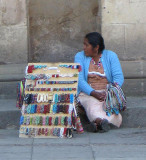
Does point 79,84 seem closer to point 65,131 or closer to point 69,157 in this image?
point 65,131

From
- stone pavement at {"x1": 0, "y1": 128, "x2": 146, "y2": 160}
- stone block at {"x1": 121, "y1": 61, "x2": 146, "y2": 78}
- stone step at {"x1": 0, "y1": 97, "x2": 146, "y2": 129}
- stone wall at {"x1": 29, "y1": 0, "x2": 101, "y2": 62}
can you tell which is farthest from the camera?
stone wall at {"x1": 29, "y1": 0, "x2": 101, "y2": 62}

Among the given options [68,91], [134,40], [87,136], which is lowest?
[87,136]

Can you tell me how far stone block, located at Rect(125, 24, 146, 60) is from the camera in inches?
292

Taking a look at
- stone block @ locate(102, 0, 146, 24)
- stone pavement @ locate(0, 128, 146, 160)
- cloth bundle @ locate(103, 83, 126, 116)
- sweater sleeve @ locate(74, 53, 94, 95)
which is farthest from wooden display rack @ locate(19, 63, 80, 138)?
stone block @ locate(102, 0, 146, 24)

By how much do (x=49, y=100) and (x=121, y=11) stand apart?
204 centimetres

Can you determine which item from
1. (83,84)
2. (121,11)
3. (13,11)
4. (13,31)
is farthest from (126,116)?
(13,11)

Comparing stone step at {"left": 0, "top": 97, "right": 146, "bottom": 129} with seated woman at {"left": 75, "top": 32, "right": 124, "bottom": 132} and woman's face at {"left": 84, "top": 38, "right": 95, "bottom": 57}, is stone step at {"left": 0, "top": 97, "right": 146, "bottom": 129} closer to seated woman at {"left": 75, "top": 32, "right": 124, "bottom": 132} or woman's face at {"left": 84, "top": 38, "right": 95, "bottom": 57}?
seated woman at {"left": 75, "top": 32, "right": 124, "bottom": 132}

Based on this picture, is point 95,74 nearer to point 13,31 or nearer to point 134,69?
point 134,69

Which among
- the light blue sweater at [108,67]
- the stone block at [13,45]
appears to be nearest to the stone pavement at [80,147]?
the light blue sweater at [108,67]

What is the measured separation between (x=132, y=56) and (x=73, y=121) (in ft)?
6.24

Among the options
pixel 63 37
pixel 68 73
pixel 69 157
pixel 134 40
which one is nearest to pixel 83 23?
pixel 63 37

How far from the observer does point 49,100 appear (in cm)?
606

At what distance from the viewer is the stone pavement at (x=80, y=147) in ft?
17.3

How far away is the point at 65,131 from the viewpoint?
600 centimetres
